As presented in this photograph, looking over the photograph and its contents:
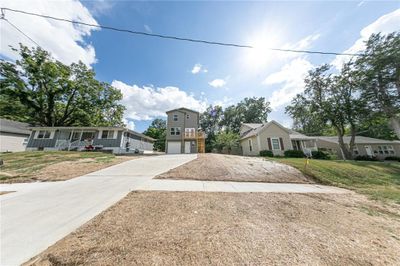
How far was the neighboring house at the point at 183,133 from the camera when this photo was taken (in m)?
21.9

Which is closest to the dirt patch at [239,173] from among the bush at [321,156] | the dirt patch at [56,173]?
the dirt patch at [56,173]

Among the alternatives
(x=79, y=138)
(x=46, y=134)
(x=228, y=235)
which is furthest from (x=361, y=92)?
(x=46, y=134)

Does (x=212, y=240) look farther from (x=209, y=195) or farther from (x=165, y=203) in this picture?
(x=209, y=195)

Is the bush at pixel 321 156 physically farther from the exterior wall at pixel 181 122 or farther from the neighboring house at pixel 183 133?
the exterior wall at pixel 181 122

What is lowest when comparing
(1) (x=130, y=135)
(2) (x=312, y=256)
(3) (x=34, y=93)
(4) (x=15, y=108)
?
(2) (x=312, y=256)

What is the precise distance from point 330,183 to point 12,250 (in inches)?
436

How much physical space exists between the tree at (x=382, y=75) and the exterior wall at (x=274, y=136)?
10651 millimetres

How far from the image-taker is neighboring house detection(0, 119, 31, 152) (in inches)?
767

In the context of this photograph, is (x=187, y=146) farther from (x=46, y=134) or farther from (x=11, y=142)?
(x=11, y=142)

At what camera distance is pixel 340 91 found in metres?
21.3

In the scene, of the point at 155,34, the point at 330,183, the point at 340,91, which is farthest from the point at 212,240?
→ the point at 340,91

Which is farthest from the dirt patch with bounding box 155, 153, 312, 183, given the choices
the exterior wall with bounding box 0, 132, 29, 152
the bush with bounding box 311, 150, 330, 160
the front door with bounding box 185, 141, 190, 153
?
the exterior wall with bounding box 0, 132, 29, 152

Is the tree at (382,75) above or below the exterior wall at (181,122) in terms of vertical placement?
above

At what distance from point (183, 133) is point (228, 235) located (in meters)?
20.1
